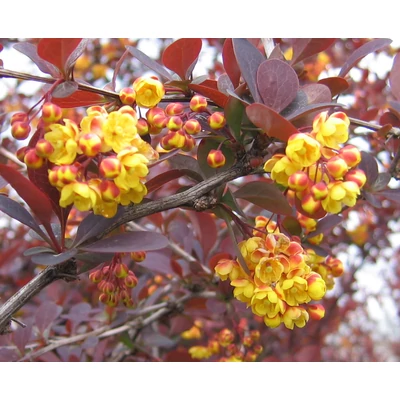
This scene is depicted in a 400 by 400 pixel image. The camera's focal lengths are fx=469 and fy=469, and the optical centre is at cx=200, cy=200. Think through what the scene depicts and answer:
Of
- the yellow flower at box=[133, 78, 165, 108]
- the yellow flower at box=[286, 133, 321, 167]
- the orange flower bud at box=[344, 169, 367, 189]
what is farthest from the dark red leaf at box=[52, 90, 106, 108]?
the orange flower bud at box=[344, 169, 367, 189]

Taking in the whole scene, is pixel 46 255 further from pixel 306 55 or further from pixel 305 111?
pixel 306 55

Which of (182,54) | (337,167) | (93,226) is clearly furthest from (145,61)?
(337,167)

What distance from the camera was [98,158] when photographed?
0.90 m

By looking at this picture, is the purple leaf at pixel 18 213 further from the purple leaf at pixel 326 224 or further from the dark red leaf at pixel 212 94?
the purple leaf at pixel 326 224

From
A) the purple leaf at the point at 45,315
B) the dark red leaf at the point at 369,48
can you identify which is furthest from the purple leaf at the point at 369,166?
the purple leaf at the point at 45,315

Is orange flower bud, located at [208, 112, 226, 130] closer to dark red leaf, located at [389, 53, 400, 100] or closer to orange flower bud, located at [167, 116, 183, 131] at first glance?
orange flower bud, located at [167, 116, 183, 131]

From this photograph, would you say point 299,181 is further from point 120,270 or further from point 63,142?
Answer: point 120,270

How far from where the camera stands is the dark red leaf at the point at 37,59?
3.38 feet

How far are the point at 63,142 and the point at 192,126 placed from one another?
0.85 ft

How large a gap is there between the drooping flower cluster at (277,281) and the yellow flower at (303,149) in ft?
0.73

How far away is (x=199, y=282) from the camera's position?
Answer: 1.83 metres

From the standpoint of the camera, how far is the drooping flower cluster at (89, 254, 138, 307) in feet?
4.11

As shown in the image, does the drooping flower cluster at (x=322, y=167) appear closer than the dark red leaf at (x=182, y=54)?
Yes

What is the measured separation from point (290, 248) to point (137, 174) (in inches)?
15.1
